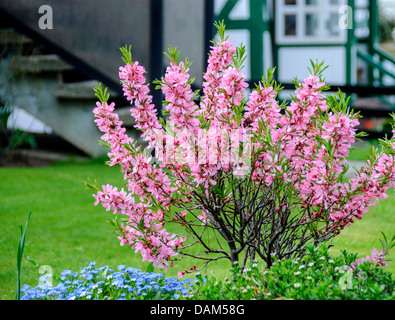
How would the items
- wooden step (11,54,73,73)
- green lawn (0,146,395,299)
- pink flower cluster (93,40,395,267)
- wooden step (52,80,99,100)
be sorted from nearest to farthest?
pink flower cluster (93,40,395,267), green lawn (0,146,395,299), wooden step (11,54,73,73), wooden step (52,80,99,100)

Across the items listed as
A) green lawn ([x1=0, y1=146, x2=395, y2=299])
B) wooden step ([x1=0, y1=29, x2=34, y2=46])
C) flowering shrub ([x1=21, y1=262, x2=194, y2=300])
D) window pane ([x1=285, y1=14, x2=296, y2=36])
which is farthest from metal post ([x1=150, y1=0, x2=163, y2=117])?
window pane ([x1=285, y1=14, x2=296, y2=36])

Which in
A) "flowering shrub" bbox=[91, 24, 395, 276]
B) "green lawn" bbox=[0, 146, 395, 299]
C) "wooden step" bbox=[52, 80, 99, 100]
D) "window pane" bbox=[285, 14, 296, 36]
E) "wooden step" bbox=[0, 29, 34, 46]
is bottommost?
"green lawn" bbox=[0, 146, 395, 299]

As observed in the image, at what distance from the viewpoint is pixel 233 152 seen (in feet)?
8.13

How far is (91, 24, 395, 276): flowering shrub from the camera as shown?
2459 millimetres

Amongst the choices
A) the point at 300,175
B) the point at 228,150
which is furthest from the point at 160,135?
the point at 300,175

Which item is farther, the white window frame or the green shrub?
the white window frame

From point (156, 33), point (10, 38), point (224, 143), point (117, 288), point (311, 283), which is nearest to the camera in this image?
point (311, 283)

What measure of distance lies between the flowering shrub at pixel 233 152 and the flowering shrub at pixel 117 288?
0.12 meters

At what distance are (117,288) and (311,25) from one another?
797 centimetres

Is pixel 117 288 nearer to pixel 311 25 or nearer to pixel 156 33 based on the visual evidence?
pixel 156 33

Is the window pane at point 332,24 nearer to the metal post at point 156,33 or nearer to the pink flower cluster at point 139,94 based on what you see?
the metal post at point 156,33

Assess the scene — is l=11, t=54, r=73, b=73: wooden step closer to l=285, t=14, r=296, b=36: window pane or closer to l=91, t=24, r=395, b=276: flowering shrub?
l=285, t=14, r=296, b=36: window pane

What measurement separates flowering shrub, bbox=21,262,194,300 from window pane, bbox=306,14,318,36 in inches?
304

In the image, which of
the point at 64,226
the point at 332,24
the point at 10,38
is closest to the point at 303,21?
the point at 332,24
